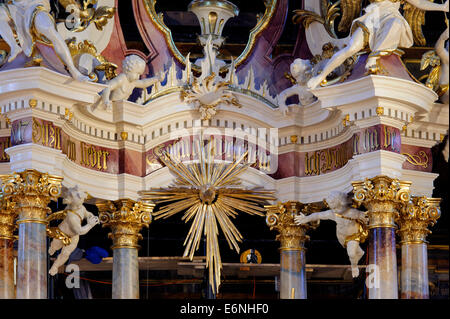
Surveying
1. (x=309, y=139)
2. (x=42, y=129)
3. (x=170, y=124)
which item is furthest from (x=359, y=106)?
(x=42, y=129)

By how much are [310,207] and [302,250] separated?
0.54m

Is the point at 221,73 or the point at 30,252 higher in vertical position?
the point at 221,73

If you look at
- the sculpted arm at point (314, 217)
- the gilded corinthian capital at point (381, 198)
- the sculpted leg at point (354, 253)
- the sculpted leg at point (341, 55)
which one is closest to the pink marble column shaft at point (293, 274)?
the sculpted arm at point (314, 217)

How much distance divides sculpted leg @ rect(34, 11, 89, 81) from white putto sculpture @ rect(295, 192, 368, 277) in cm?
321

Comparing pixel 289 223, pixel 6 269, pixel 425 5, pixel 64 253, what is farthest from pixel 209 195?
pixel 425 5

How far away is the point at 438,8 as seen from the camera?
1569 cm

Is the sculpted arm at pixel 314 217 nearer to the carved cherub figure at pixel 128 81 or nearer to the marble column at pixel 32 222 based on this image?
the carved cherub figure at pixel 128 81

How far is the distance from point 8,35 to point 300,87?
11.6 ft

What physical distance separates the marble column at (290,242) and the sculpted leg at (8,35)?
3.62 meters

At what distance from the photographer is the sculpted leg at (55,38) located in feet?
51.6

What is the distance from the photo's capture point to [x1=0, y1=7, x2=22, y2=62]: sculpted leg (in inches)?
625
